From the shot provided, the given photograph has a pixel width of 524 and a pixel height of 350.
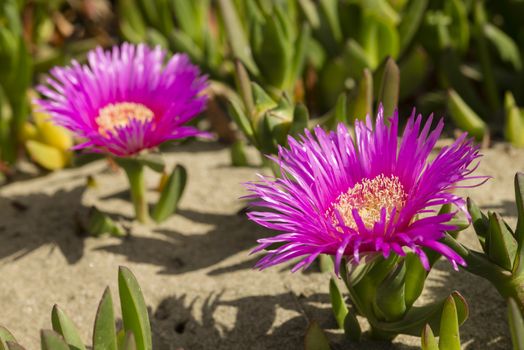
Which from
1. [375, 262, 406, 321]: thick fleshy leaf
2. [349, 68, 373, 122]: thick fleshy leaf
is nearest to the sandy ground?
[375, 262, 406, 321]: thick fleshy leaf

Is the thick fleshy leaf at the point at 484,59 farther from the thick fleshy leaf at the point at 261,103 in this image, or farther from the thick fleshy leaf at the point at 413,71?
the thick fleshy leaf at the point at 261,103

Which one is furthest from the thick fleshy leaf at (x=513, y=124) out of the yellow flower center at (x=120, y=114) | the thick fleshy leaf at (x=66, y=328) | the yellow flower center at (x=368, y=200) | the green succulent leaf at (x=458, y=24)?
the thick fleshy leaf at (x=66, y=328)

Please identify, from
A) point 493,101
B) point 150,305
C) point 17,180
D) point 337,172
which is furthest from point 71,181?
point 493,101

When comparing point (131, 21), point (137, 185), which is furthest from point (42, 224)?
point (131, 21)

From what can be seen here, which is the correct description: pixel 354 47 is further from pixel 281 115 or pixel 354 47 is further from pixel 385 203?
pixel 385 203

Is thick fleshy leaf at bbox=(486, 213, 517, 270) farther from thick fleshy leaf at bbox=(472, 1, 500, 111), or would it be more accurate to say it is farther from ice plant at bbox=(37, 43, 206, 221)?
thick fleshy leaf at bbox=(472, 1, 500, 111)
